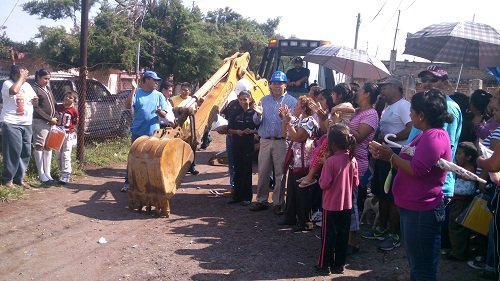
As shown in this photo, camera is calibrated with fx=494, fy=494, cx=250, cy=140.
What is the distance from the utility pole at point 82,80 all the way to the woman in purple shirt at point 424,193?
6.82 metres

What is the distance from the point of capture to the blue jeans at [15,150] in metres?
7.34

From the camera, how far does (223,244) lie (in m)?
5.70

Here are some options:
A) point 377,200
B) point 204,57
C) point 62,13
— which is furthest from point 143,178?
point 62,13

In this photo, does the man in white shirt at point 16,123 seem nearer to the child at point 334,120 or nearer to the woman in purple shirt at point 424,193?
the child at point 334,120

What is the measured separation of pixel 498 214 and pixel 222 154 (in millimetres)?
7479

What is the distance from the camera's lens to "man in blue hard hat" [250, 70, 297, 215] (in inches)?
272

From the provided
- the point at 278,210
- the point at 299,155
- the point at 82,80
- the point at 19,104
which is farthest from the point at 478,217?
the point at 82,80

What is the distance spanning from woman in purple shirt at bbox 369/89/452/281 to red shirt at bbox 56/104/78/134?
5910mm

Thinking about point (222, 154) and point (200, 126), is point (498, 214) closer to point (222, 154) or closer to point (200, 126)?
point (200, 126)

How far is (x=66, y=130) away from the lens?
808 centimetres

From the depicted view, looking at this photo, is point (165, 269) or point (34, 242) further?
point (34, 242)

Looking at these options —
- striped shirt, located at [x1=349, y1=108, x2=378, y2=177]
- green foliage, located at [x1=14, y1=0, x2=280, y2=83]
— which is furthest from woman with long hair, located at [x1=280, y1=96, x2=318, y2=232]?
green foliage, located at [x1=14, y1=0, x2=280, y2=83]

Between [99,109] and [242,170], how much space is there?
18.4 feet

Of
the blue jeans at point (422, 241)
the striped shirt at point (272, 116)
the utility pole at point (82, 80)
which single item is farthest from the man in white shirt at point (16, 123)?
the blue jeans at point (422, 241)
